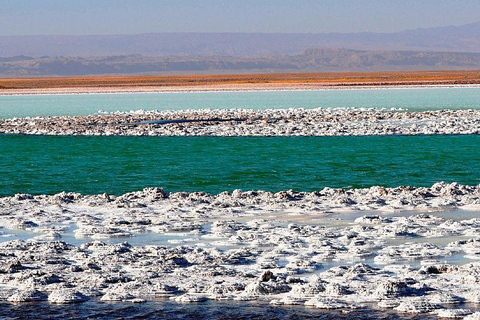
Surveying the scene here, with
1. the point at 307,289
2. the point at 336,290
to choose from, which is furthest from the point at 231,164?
the point at 336,290

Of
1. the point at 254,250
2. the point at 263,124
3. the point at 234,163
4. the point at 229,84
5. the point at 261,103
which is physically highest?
the point at 254,250

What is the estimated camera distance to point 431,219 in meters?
13.3

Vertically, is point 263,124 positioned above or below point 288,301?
below

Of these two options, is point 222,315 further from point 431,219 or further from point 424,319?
point 431,219

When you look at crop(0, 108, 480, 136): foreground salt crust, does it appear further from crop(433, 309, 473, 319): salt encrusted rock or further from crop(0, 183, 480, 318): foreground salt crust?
crop(433, 309, 473, 319): salt encrusted rock

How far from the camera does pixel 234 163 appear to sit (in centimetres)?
2188

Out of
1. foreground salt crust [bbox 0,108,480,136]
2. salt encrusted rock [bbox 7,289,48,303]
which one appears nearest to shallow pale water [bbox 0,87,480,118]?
foreground salt crust [bbox 0,108,480,136]

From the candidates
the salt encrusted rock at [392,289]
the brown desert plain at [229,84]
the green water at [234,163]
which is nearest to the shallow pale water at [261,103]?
the green water at [234,163]

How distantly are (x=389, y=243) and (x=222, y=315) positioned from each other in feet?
13.0

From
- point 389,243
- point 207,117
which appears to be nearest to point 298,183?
point 389,243

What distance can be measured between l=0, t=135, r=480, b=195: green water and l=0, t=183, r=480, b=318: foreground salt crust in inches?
80.3

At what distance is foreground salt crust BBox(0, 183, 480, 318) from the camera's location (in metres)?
9.03

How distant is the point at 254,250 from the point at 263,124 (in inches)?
946

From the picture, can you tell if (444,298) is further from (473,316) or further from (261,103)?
(261,103)
